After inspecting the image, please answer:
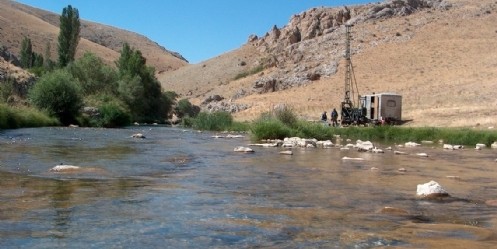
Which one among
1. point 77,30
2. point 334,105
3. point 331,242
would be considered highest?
point 77,30

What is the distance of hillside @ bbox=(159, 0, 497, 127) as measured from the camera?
5419 centimetres

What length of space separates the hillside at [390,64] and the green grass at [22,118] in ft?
92.9

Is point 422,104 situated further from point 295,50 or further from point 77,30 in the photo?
point 77,30

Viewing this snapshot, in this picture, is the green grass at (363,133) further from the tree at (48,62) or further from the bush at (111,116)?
the tree at (48,62)

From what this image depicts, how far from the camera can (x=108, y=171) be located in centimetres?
1426

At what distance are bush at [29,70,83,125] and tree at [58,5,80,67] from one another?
2739 centimetres

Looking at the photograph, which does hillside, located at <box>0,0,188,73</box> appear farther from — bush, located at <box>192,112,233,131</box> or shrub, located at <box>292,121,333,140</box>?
shrub, located at <box>292,121,333,140</box>

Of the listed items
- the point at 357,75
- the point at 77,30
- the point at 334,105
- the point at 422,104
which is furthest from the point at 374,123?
the point at 77,30

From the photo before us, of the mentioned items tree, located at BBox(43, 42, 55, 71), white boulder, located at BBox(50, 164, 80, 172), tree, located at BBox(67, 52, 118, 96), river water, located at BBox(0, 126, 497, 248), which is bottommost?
river water, located at BBox(0, 126, 497, 248)

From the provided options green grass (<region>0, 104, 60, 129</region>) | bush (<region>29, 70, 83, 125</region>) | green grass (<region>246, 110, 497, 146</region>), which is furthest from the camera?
bush (<region>29, 70, 83, 125</region>)

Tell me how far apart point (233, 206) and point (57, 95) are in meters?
36.1

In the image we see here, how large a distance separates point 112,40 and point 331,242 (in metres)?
199

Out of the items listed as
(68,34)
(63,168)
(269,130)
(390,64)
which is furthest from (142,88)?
(63,168)

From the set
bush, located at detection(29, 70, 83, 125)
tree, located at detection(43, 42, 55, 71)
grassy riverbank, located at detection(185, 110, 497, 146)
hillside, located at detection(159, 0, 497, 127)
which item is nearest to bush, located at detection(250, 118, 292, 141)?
grassy riverbank, located at detection(185, 110, 497, 146)
